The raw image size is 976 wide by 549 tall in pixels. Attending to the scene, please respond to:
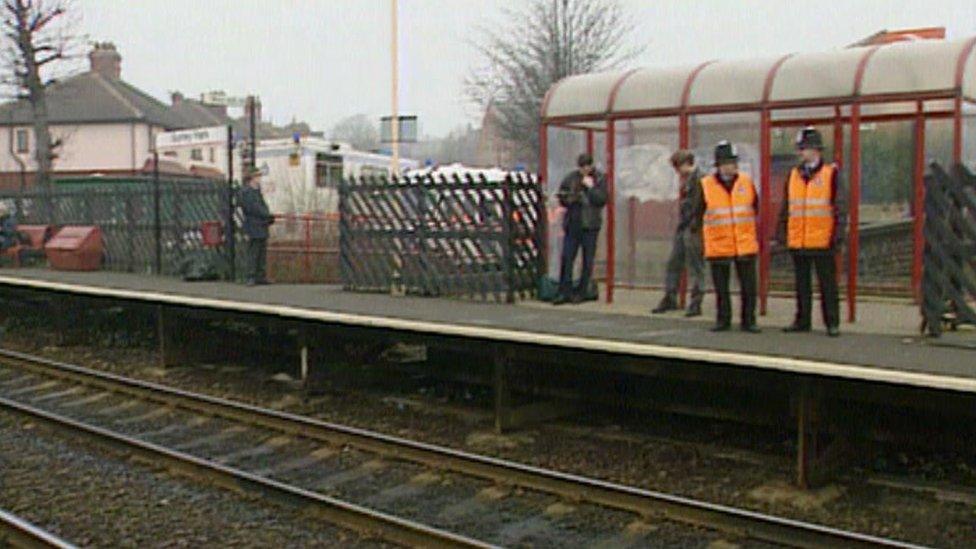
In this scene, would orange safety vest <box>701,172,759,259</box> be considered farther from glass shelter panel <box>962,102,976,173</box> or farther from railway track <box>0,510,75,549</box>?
railway track <box>0,510,75,549</box>

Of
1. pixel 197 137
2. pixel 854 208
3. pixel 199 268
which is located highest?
pixel 197 137

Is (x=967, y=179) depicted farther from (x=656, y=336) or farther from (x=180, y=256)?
(x=180, y=256)

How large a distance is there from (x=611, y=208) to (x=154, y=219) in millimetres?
8505

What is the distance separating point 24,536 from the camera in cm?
696

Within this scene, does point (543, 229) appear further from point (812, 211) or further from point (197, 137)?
point (197, 137)

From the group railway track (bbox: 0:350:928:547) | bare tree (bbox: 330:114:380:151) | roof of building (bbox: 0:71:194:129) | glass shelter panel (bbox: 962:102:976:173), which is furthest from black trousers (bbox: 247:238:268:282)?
bare tree (bbox: 330:114:380:151)

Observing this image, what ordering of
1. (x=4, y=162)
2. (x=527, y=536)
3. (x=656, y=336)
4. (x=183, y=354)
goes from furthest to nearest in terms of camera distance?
1. (x=4, y=162)
2. (x=183, y=354)
3. (x=656, y=336)
4. (x=527, y=536)

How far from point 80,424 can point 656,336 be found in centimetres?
522

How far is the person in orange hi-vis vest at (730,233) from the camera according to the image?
9258 millimetres

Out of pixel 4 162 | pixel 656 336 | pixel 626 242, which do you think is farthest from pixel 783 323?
pixel 4 162

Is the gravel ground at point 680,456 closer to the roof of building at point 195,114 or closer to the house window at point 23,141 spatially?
the house window at point 23,141

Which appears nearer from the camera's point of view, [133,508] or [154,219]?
[133,508]

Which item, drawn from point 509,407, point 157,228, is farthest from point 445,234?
point 157,228

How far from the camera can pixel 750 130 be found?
11.2 metres
